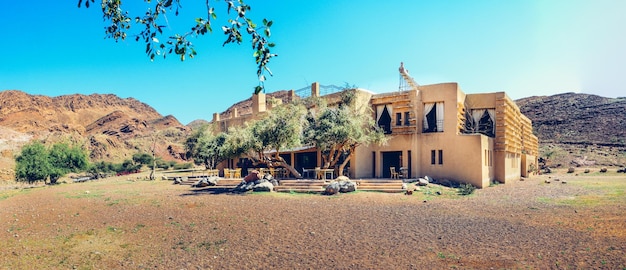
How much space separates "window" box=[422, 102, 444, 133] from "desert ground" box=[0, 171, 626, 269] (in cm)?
886

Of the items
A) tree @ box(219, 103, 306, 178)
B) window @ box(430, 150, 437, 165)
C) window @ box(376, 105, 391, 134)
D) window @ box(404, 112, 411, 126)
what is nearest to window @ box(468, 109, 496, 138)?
window @ box(430, 150, 437, 165)

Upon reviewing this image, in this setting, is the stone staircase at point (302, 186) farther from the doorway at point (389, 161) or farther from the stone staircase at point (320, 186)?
the doorway at point (389, 161)

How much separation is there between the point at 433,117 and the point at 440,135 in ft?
5.54

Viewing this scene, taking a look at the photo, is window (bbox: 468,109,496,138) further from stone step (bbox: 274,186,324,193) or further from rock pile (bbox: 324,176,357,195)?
stone step (bbox: 274,186,324,193)

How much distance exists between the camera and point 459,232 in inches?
426

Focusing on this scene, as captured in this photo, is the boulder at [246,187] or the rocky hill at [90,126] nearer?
the boulder at [246,187]

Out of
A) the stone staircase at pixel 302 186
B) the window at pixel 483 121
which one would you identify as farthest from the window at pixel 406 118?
the stone staircase at pixel 302 186

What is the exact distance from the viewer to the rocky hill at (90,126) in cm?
8275

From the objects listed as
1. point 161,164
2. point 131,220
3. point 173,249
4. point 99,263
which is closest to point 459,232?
point 173,249

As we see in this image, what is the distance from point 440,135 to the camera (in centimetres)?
2477

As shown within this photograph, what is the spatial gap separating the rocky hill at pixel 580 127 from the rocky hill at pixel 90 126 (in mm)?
66063

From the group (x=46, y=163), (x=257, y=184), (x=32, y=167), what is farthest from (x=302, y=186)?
(x=32, y=167)

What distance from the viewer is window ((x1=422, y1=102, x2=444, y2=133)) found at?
25.5 meters

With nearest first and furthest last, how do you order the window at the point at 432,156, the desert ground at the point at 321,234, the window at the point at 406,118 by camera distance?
the desert ground at the point at 321,234 < the window at the point at 432,156 < the window at the point at 406,118
